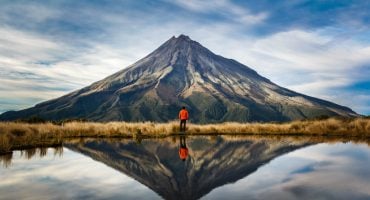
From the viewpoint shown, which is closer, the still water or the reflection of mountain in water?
the still water

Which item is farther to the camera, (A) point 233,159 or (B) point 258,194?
(A) point 233,159

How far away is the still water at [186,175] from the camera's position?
7.74m

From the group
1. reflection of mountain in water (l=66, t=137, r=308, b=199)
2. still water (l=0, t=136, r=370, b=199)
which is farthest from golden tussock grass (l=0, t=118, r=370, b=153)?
still water (l=0, t=136, r=370, b=199)

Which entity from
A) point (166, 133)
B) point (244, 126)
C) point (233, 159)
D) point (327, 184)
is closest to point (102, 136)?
point (166, 133)

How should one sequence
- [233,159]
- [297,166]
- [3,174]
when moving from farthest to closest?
1. [233,159]
2. [297,166]
3. [3,174]

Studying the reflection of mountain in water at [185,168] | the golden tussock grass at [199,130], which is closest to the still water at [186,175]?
the reflection of mountain in water at [185,168]

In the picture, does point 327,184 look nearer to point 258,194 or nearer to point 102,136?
point 258,194

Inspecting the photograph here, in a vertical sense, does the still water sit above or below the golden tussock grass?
below

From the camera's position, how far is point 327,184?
8.67 meters

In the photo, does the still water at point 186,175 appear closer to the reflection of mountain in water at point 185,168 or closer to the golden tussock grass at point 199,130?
the reflection of mountain in water at point 185,168

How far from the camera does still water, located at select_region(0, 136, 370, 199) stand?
774 cm

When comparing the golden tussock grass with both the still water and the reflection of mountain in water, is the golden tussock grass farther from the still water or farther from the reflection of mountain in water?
the still water

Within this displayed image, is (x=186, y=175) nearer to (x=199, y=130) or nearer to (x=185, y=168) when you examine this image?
(x=185, y=168)

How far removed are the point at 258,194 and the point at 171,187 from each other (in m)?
1.97
